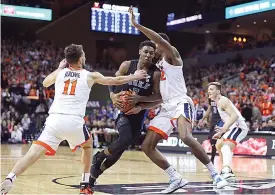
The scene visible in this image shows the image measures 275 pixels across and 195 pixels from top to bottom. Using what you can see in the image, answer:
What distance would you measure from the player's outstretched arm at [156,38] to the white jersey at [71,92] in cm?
97

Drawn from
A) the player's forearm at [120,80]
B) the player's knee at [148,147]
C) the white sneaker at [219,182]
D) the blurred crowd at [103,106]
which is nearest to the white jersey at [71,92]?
the player's forearm at [120,80]

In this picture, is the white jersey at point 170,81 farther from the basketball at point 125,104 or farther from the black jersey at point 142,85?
the basketball at point 125,104

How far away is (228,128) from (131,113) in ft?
6.93

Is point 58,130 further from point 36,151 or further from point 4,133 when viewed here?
point 4,133

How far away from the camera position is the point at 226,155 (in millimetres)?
7668

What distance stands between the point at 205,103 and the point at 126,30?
8121mm

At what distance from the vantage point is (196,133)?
1623cm

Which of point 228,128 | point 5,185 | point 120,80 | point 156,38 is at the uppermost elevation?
point 156,38

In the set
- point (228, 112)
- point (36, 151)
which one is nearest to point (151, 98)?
point (36, 151)

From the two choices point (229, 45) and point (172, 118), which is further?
point (229, 45)

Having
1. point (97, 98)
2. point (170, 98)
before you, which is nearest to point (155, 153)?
point (170, 98)

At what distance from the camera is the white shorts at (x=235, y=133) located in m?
7.96

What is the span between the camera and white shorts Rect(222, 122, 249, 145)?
26.1ft

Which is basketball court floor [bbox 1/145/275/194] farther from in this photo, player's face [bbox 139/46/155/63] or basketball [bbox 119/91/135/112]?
player's face [bbox 139/46/155/63]
